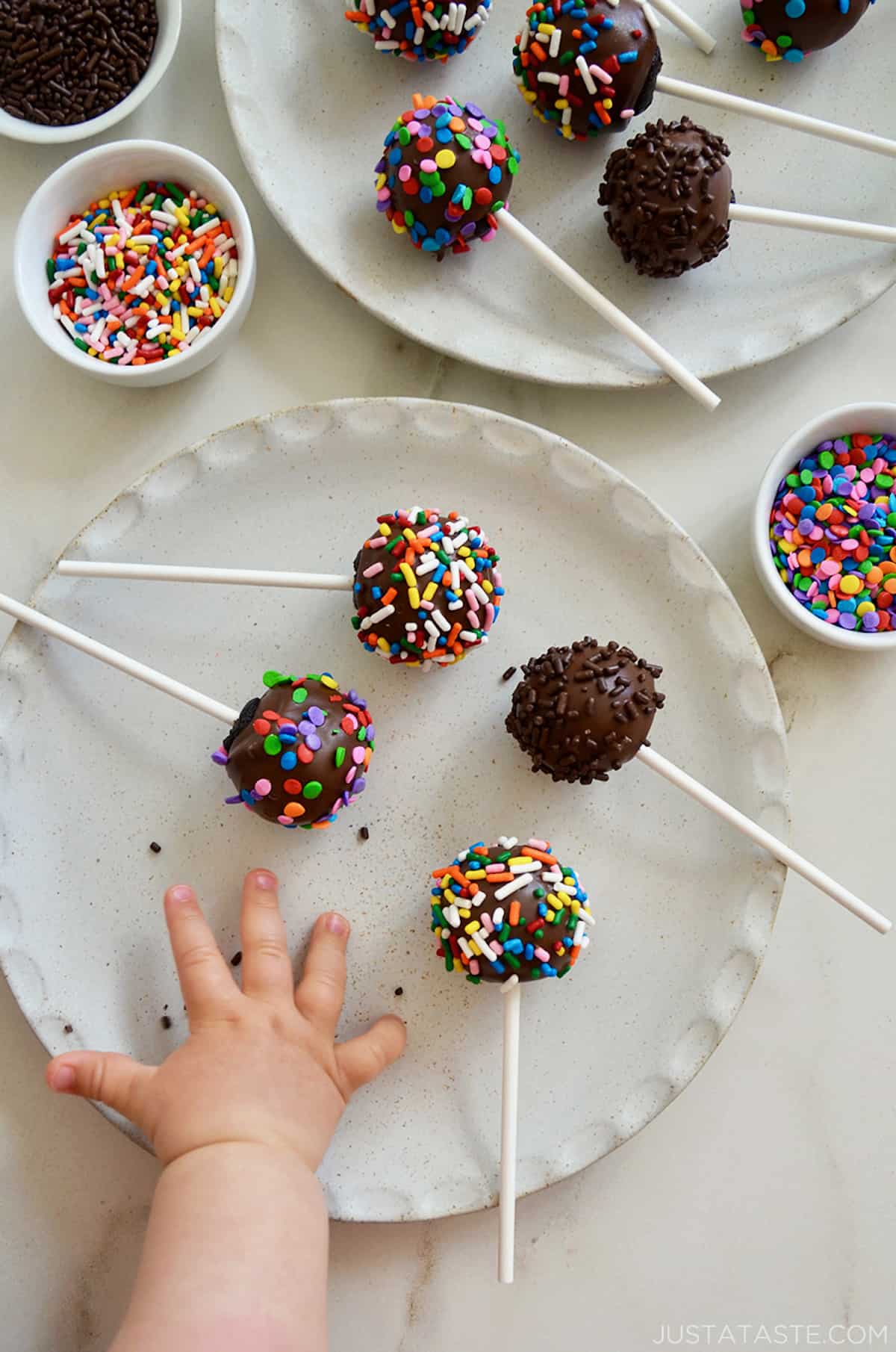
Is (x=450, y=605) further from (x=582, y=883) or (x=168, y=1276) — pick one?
(x=168, y=1276)

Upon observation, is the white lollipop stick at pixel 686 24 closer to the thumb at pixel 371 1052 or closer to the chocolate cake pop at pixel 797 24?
the chocolate cake pop at pixel 797 24

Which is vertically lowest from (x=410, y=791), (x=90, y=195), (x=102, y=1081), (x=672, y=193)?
(x=102, y=1081)

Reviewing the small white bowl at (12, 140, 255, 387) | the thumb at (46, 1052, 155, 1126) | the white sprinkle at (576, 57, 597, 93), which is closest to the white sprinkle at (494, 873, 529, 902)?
the thumb at (46, 1052, 155, 1126)

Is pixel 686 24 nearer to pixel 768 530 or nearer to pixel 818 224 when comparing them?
pixel 818 224

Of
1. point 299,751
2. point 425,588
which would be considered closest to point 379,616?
point 425,588

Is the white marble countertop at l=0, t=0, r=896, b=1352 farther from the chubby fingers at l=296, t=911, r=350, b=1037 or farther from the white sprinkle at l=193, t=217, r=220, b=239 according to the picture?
the chubby fingers at l=296, t=911, r=350, b=1037

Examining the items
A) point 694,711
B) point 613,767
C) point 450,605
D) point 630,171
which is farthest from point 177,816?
point 630,171
